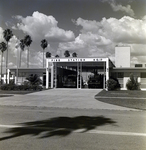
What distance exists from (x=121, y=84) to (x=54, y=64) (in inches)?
432

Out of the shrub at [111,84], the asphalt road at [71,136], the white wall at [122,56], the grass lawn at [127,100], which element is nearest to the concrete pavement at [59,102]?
the grass lawn at [127,100]

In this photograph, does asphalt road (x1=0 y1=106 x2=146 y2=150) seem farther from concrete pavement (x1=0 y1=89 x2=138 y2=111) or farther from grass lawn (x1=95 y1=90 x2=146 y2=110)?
grass lawn (x1=95 y1=90 x2=146 y2=110)

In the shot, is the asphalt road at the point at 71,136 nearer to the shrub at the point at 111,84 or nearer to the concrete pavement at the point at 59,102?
the concrete pavement at the point at 59,102

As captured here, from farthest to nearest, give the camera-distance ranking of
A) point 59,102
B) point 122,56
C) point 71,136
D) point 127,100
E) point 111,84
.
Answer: point 122,56, point 111,84, point 127,100, point 59,102, point 71,136

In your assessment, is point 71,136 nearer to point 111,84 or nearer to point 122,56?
point 111,84

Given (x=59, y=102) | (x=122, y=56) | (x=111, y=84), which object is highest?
(x=122, y=56)

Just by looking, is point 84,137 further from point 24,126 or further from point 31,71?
point 31,71

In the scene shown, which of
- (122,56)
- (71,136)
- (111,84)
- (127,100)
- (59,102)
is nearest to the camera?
(71,136)

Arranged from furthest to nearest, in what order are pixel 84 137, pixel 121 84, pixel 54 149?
1. pixel 121 84
2. pixel 84 137
3. pixel 54 149

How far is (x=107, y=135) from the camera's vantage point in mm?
6449

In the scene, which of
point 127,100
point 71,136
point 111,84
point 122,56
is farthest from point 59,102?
point 122,56

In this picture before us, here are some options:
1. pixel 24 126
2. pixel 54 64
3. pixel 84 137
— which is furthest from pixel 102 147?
pixel 54 64

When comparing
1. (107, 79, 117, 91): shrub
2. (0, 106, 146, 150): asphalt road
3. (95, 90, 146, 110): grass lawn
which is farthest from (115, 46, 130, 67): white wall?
(0, 106, 146, 150): asphalt road

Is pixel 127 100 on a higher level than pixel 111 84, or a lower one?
lower
